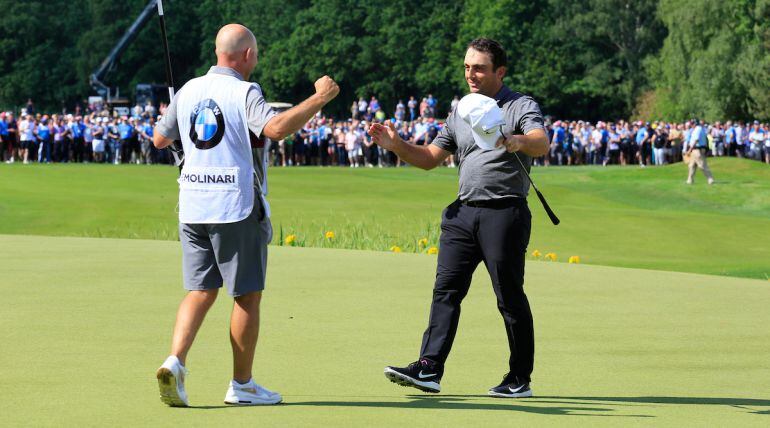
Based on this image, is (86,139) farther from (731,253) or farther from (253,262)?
(253,262)

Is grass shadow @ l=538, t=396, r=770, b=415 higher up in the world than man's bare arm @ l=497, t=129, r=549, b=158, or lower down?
lower down

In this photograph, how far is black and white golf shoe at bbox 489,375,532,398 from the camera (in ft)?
26.1

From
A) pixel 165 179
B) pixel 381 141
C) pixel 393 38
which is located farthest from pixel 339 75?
pixel 381 141

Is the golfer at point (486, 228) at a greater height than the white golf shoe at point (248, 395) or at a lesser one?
greater

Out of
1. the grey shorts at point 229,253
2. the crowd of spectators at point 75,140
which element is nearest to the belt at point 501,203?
the grey shorts at point 229,253

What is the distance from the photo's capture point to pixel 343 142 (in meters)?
54.0

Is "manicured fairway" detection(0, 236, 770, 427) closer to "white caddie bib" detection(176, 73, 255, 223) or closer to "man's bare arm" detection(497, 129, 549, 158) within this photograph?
"white caddie bib" detection(176, 73, 255, 223)

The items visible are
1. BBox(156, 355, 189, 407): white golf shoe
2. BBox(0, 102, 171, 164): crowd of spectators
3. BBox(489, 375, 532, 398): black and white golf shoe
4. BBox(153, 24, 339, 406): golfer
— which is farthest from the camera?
BBox(0, 102, 171, 164): crowd of spectators

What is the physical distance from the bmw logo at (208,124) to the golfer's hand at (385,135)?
1.08 metres

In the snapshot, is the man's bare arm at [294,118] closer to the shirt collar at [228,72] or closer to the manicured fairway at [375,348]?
the shirt collar at [228,72]

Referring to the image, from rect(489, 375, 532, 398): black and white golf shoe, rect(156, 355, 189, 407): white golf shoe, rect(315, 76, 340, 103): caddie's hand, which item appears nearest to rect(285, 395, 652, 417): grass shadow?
rect(489, 375, 532, 398): black and white golf shoe

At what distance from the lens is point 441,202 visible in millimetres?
33594

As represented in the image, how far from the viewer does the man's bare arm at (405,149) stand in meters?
8.11

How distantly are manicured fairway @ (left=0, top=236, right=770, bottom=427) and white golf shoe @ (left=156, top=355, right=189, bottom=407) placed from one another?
0.23 feet
